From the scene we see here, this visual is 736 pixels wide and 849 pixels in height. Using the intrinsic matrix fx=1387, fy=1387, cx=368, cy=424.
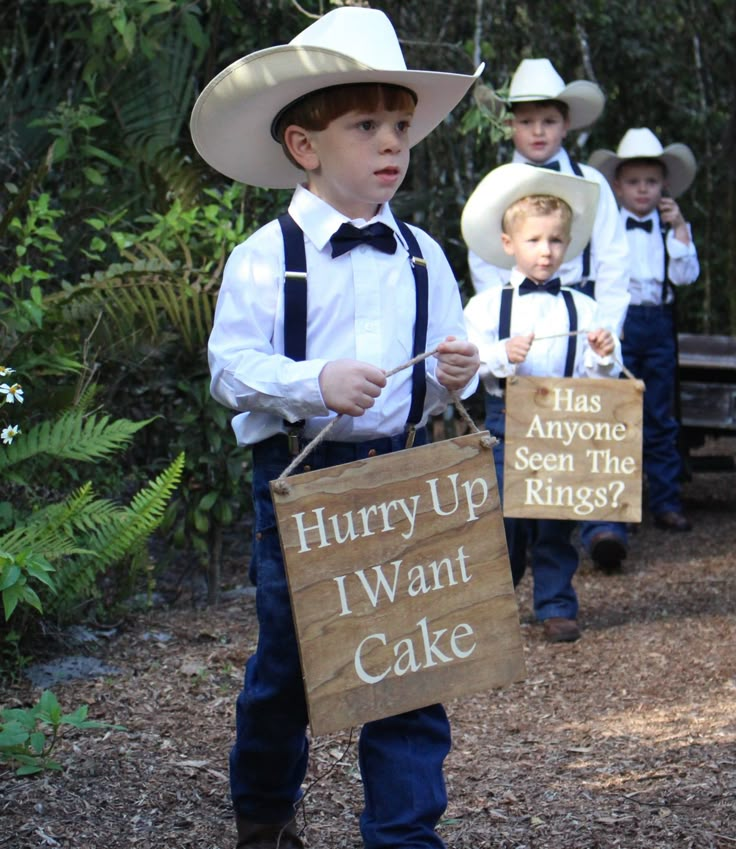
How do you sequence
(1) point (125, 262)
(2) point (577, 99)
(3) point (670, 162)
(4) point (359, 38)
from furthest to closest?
1. (3) point (670, 162)
2. (2) point (577, 99)
3. (1) point (125, 262)
4. (4) point (359, 38)

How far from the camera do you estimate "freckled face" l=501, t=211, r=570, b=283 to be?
5.12 metres

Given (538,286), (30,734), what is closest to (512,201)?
(538,286)

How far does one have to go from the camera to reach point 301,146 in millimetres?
3078

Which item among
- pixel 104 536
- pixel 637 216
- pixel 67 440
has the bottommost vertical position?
pixel 104 536

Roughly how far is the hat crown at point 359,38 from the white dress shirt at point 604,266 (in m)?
2.94

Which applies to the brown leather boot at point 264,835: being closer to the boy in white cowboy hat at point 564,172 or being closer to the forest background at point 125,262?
the forest background at point 125,262

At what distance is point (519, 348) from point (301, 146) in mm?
2064

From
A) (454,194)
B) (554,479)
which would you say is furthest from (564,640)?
(454,194)

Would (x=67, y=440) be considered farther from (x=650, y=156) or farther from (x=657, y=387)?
(x=650, y=156)

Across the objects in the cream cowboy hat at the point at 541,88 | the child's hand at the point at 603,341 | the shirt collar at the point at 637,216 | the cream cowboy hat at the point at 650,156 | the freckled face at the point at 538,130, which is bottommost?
the child's hand at the point at 603,341

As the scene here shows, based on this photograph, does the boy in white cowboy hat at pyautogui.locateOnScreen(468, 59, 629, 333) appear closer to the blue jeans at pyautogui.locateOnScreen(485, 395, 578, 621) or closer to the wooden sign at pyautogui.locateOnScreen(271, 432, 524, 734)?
the blue jeans at pyautogui.locateOnScreen(485, 395, 578, 621)

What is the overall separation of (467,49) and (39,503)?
4.19 meters

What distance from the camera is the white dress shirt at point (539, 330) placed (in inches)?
205

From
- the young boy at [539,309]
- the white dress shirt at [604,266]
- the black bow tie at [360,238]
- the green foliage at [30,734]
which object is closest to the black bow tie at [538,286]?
the young boy at [539,309]
